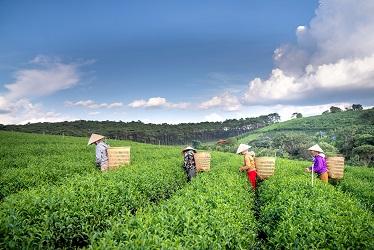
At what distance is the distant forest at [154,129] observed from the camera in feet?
308

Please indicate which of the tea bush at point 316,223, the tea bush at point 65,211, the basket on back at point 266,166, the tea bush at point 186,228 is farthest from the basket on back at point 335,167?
the tea bush at point 65,211

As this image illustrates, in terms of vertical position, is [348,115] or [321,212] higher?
[348,115]

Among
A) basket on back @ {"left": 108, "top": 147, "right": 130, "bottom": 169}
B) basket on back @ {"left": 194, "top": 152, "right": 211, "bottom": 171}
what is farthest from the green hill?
basket on back @ {"left": 108, "top": 147, "right": 130, "bottom": 169}

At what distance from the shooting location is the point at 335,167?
15344mm

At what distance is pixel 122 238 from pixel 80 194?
315 centimetres

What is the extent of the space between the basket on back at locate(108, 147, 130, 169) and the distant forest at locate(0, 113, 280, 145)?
74.5 metres

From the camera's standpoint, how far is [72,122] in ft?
369

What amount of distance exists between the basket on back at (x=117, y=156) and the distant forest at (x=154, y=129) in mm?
74527

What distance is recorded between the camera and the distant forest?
93863 millimetres

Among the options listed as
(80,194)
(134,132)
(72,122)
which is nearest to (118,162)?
(80,194)

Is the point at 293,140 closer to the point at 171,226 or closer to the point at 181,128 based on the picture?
the point at 171,226

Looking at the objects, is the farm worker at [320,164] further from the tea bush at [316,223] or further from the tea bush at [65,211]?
the tea bush at [65,211]

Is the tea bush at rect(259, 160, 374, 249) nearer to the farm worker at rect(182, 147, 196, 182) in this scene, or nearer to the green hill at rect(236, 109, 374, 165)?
the farm worker at rect(182, 147, 196, 182)

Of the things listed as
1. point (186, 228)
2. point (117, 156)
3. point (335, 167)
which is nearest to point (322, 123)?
point (335, 167)
